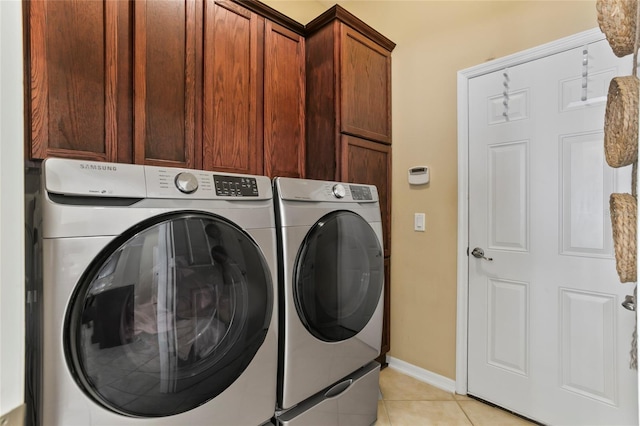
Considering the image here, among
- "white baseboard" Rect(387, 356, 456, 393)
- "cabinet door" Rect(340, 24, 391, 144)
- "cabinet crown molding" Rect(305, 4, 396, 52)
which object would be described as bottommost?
"white baseboard" Rect(387, 356, 456, 393)

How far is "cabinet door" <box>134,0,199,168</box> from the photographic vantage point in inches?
50.2

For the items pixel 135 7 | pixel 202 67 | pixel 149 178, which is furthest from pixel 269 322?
pixel 135 7

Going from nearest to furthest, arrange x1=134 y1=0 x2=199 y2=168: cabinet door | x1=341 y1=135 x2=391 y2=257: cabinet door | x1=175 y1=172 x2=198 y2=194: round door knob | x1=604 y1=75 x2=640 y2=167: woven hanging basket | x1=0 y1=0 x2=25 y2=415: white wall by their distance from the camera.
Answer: x1=0 y1=0 x2=25 y2=415: white wall → x1=604 y1=75 x2=640 y2=167: woven hanging basket → x1=175 y1=172 x2=198 y2=194: round door knob → x1=134 y1=0 x2=199 y2=168: cabinet door → x1=341 y1=135 x2=391 y2=257: cabinet door

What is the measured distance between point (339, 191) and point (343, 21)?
1192 mm

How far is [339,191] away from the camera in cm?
136

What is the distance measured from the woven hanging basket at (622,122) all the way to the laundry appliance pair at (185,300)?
90cm

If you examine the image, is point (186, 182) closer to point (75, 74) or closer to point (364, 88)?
point (75, 74)

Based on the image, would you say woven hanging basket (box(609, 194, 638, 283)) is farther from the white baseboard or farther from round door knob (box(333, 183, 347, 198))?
the white baseboard

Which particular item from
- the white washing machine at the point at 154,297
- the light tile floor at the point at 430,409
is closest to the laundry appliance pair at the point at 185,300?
the white washing machine at the point at 154,297

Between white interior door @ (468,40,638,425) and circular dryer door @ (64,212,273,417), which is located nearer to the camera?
circular dryer door @ (64,212,273,417)

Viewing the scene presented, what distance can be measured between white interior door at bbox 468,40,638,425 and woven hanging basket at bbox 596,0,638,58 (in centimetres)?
96

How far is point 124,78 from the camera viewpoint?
4.09 ft

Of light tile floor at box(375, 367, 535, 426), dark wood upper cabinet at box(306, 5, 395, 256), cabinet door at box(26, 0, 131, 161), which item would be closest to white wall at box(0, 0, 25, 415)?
cabinet door at box(26, 0, 131, 161)

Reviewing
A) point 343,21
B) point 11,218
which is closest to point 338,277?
point 11,218
